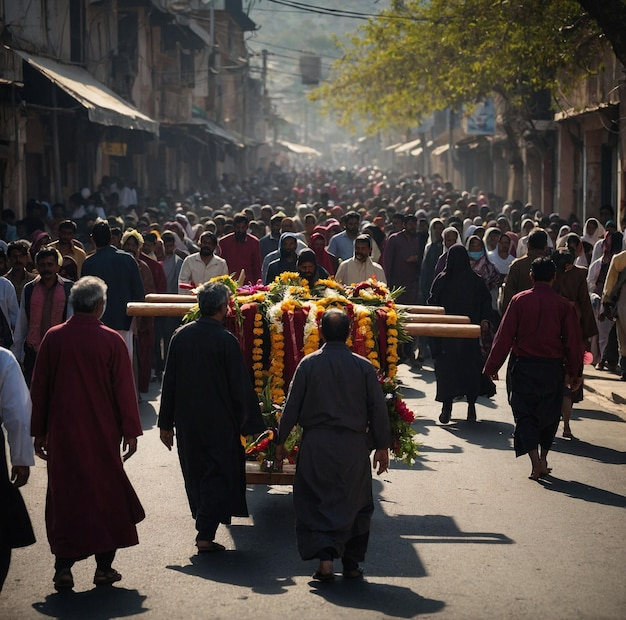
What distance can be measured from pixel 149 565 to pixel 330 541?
1.08 m

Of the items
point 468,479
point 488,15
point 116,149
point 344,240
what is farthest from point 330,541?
point 116,149

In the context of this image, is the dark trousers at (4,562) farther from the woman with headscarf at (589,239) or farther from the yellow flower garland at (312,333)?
the woman with headscarf at (589,239)

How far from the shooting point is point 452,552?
741cm

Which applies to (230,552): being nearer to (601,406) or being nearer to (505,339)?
(505,339)

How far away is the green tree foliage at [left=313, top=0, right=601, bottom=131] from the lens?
67.1 ft

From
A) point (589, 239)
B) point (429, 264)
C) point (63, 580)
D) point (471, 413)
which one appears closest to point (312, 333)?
point (63, 580)

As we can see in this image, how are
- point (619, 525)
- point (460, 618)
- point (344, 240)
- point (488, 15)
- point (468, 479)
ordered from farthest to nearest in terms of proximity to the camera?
point (488, 15)
point (344, 240)
point (468, 479)
point (619, 525)
point (460, 618)

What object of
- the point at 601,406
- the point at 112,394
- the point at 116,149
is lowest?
the point at 601,406

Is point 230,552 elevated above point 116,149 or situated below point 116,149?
below

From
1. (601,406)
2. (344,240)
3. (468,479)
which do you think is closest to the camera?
(468,479)

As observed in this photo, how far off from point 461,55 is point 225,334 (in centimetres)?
2356

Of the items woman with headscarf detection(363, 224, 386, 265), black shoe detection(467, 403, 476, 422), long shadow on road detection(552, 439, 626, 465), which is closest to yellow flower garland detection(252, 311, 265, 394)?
long shadow on road detection(552, 439, 626, 465)

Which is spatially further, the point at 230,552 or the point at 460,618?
the point at 230,552

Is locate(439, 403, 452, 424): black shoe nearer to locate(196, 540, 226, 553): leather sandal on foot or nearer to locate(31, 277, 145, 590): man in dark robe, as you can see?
locate(196, 540, 226, 553): leather sandal on foot
